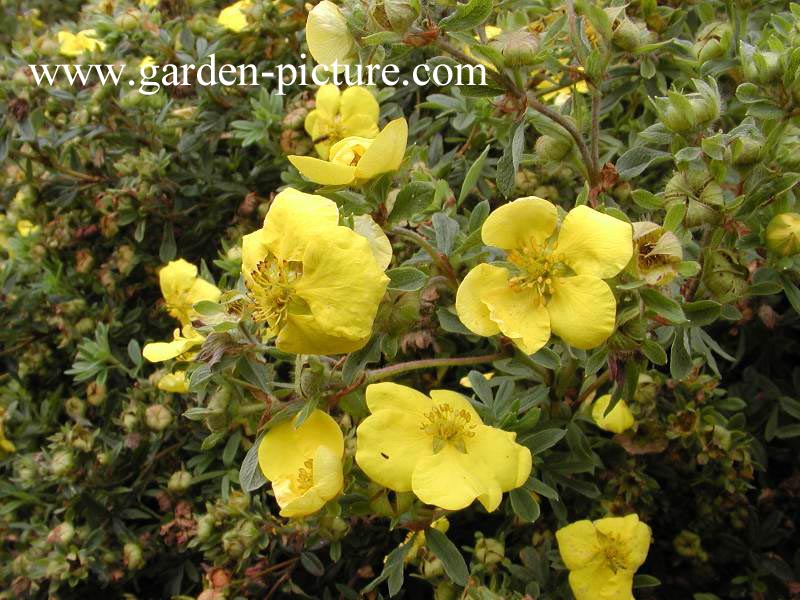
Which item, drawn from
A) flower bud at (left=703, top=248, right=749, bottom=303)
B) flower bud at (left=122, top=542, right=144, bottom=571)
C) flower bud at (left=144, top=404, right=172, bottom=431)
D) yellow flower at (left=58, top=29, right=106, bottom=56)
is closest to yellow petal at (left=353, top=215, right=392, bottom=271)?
flower bud at (left=703, top=248, right=749, bottom=303)

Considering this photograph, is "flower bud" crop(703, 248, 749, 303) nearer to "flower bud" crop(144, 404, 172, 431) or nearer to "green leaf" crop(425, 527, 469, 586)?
"green leaf" crop(425, 527, 469, 586)

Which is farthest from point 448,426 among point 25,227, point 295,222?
point 25,227

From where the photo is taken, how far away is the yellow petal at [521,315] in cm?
106

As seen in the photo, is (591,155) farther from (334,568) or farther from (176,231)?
(176,231)

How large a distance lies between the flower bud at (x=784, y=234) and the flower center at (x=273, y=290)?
720mm

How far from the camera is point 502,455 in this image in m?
1.16

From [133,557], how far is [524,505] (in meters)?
1.04

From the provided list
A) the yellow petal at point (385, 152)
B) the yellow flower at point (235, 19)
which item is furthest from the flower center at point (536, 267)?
the yellow flower at point (235, 19)

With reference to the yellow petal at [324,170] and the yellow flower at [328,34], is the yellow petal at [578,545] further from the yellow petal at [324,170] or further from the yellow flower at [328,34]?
the yellow flower at [328,34]

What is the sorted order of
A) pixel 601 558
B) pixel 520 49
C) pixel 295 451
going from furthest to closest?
pixel 601 558
pixel 295 451
pixel 520 49

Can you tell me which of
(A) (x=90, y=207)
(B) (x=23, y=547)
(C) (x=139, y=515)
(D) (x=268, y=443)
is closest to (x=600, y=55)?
(D) (x=268, y=443)

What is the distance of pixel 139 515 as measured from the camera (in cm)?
191

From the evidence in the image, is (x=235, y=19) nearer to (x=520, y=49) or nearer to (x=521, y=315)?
(x=520, y=49)

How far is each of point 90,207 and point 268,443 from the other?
145cm
